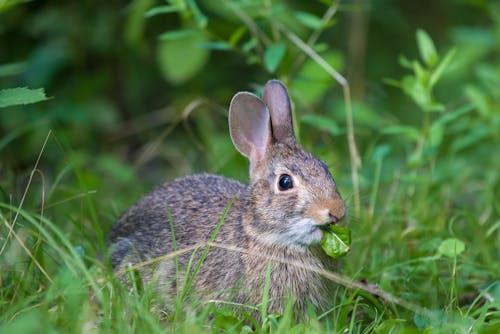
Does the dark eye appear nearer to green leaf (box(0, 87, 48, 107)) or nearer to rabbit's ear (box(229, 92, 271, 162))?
rabbit's ear (box(229, 92, 271, 162))

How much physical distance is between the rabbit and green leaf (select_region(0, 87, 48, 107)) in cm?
85

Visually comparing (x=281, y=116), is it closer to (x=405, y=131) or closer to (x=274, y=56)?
(x=274, y=56)

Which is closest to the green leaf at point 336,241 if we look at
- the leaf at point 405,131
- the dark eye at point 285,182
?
the dark eye at point 285,182

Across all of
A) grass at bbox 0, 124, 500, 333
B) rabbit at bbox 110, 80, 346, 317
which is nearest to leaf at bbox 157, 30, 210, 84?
grass at bbox 0, 124, 500, 333

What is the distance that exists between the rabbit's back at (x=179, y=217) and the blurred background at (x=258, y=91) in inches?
9.6

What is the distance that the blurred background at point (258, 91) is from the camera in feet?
16.8

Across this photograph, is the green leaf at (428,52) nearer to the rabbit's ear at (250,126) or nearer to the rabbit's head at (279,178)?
the rabbit's head at (279,178)

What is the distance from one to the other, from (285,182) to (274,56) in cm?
118

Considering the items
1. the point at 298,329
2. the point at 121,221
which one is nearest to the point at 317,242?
the point at 298,329

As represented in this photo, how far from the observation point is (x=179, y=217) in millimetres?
4582

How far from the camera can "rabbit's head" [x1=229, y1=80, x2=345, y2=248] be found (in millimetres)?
3783

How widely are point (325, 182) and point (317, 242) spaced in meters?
0.30

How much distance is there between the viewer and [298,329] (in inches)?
133

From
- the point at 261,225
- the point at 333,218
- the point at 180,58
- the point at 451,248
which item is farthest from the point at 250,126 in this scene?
the point at 180,58
